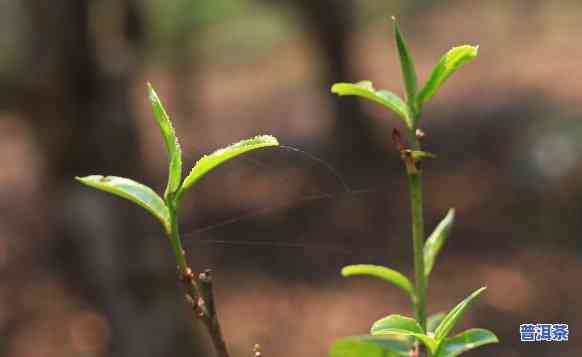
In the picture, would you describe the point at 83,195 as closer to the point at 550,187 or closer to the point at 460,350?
the point at 460,350

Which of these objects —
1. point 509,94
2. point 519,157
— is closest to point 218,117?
point 509,94

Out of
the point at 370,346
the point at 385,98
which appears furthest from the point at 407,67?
the point at 370,346

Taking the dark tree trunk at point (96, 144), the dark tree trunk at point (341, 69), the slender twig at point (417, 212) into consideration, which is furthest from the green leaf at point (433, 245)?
the dark tree trunk at point (341, 69)

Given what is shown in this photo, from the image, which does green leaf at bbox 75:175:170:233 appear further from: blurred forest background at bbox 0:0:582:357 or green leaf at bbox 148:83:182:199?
blurred forest background at bbox 0:0:582:357

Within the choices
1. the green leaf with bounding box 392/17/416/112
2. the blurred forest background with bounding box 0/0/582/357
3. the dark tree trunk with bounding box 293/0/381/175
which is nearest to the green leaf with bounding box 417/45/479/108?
the green leaf with bounding box 392/17/416/112

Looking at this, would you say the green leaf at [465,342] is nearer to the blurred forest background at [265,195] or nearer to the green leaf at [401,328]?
the green leaf at [401,328]

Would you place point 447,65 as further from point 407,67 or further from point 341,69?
point 341,69
